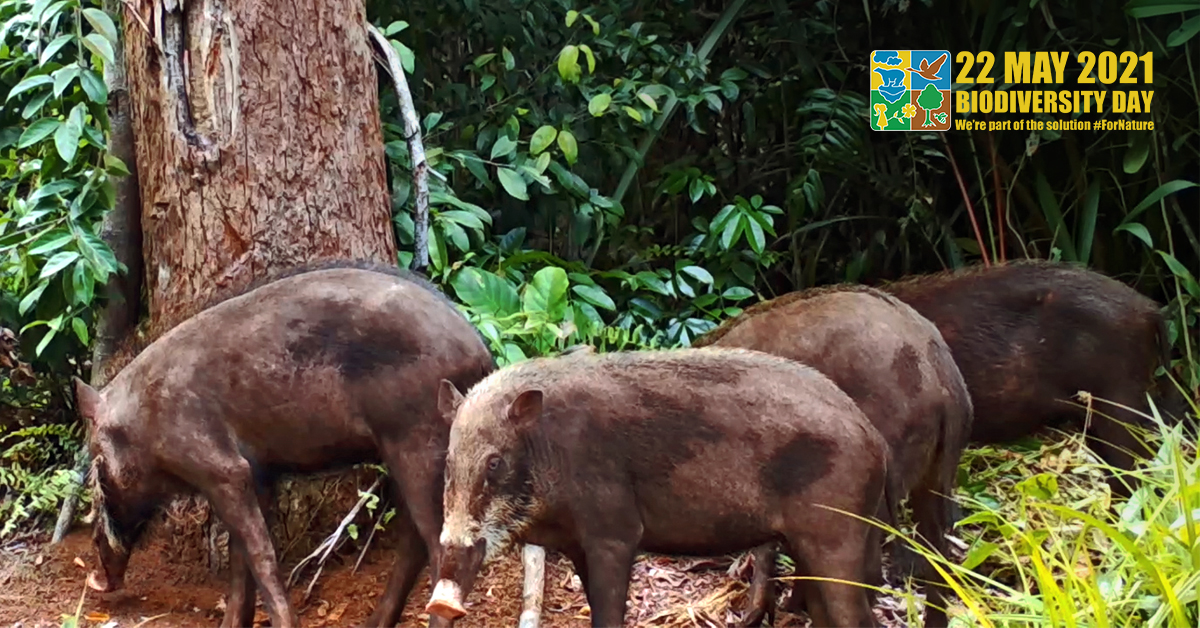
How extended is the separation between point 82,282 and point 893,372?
2149 mm

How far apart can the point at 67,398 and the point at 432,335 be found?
77.9 inches

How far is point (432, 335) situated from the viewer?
2809 mm

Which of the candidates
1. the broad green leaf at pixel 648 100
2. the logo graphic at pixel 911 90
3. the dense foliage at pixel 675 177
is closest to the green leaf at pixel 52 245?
the dense foliage at pixel 675 177

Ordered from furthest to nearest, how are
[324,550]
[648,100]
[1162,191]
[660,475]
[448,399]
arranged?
1. [1162,191]
2. [648,100]
3. [324,550]
4. [448,399]
5. [660,475]

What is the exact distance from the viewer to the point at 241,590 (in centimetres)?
298

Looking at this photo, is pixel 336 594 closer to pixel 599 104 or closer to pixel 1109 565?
pixel 599 104

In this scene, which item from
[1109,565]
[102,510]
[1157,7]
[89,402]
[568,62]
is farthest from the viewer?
[1157,7]

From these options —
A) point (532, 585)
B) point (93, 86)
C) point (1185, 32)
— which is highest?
point (93, 86)

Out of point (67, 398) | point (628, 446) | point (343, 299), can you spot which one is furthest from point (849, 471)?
point (67, 398)

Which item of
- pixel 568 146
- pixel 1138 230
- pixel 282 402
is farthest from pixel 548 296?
pixel 1138 230

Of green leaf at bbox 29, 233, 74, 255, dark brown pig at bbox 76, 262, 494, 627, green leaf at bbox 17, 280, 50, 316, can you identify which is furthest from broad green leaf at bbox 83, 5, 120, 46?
dark brown pig at bbox 76, 262, 494, 627

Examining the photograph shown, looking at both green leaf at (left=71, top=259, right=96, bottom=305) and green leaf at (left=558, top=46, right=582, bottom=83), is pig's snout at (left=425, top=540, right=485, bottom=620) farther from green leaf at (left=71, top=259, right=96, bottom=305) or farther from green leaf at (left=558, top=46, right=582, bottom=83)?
green leaf at (left=558, top=46, right=582, bottom=83)

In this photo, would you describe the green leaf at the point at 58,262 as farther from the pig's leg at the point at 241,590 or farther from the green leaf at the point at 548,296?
the green leaf at the point at 548,296

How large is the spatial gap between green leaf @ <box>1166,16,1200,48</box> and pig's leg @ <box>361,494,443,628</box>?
11.0 ft
